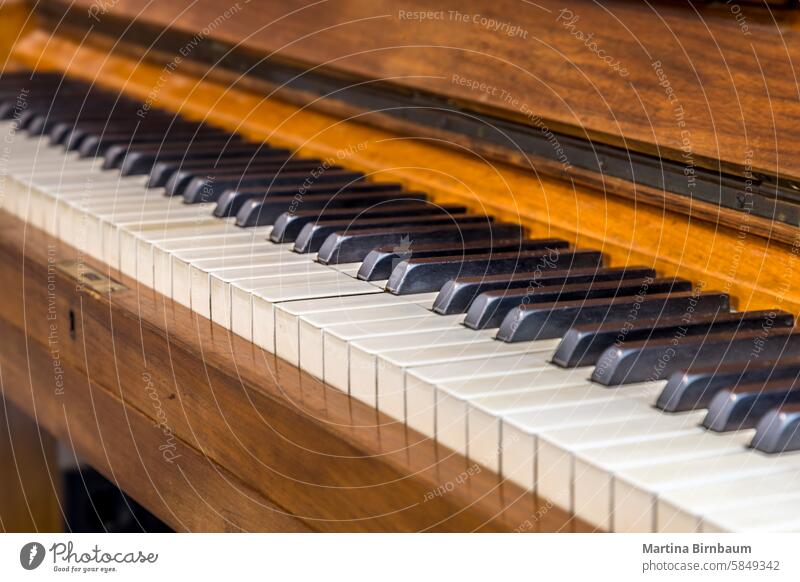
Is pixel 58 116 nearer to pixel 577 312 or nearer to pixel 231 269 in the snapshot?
pixel 231 269

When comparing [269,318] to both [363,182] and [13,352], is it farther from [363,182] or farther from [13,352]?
[13,352]

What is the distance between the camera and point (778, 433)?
1051mm

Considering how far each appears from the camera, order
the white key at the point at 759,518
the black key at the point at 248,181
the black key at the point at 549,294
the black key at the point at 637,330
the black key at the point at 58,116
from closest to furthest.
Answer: the white key at the point at 759,518, the black key at the point at 637,330, the black key at the point at 549,294, the black key at the point at 248,181, the black key at the point at 58,116

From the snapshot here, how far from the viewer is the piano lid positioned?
146 centimetres

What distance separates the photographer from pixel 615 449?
106 cm

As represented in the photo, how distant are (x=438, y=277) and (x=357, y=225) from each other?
27cm

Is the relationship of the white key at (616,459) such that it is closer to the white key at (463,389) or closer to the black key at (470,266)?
the white key at (463,389)

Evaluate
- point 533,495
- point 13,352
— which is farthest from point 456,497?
point 13,352

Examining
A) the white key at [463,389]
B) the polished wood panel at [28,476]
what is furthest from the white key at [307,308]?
the polished wood panel at [28,476]

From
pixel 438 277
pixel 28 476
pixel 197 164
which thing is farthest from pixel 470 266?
pixel 28 476

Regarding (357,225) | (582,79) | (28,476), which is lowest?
(28,476)

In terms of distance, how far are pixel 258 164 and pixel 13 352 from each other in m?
0.55

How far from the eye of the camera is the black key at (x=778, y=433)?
1.05m

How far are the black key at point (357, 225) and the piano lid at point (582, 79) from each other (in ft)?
0.40
